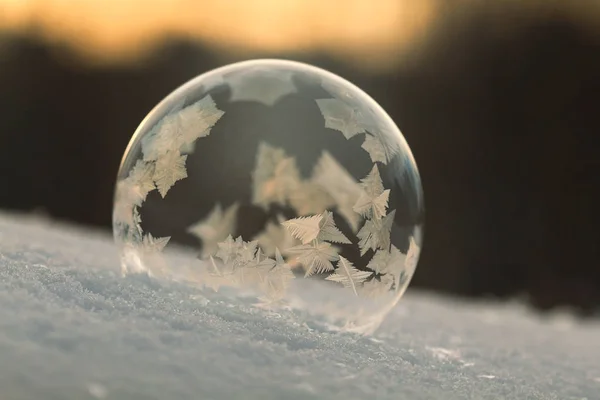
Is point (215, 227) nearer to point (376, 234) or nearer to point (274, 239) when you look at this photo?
point (274, 239)

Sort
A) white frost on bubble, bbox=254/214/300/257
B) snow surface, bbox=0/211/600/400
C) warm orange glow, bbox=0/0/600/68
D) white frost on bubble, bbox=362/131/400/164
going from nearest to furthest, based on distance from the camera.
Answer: snow surface, bbox=0/211/600/400 < white frost on bubble, bbox=254/214/300/257 < white frost on bubble, bbox=362/131/400/164 < warm orange glow, bbox=0/0/600/68

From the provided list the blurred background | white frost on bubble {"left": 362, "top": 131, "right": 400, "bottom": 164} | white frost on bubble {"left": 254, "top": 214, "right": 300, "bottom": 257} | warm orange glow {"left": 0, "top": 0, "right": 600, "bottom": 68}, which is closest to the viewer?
white frost on bubble {"left": 254, "top": 214, "right": 300, "bottom": 257}

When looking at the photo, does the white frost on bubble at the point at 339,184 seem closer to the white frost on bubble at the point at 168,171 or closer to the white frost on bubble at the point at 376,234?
the white frost on bubble at the point at 376,234

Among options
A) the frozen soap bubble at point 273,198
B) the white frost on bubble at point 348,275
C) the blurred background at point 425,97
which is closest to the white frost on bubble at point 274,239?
the frozen soap bubble at point 273,198

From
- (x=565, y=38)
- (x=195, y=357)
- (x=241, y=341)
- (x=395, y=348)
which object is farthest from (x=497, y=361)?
(x=565, y=38)

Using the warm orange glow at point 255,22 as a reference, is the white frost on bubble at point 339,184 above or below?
below

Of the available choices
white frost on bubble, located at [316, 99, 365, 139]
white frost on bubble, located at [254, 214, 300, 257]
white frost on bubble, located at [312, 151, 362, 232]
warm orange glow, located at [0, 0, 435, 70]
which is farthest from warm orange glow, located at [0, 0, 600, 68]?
white frost on bubble, located at [254, 214, 300, 257]

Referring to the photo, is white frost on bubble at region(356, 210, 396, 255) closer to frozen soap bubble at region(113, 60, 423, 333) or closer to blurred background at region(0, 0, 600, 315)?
frozen soap bubble at region(113, 60, 423, 333)
